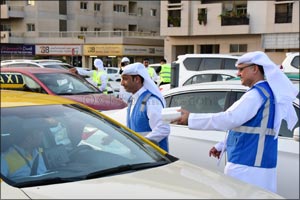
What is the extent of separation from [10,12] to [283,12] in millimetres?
26846

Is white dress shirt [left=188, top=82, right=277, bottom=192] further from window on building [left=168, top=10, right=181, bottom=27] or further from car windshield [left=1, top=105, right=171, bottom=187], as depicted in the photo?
window on building [left=168, top=10, right=181, bottom=27]

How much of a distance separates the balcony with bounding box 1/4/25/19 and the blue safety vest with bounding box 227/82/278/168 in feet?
148

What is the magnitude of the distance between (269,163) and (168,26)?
34779mm

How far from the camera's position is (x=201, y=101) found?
16.5ft

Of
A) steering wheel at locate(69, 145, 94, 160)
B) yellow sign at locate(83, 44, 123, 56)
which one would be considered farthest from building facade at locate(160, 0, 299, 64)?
steering wheel at locate(69, 145, 94, 160)

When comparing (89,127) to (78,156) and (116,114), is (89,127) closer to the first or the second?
(78,156)

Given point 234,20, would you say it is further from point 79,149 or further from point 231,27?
point 79,149

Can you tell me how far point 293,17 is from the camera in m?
31.8

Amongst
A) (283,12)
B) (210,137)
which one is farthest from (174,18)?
(210,137)

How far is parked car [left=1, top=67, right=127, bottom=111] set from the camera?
9062 millimetres

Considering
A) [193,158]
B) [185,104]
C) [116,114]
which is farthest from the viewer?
[116,114]

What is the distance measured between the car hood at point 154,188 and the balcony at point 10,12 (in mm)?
45561

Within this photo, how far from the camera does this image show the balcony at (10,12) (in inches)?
1792

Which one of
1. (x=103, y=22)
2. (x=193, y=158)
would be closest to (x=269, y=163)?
(x=193, y=158)
